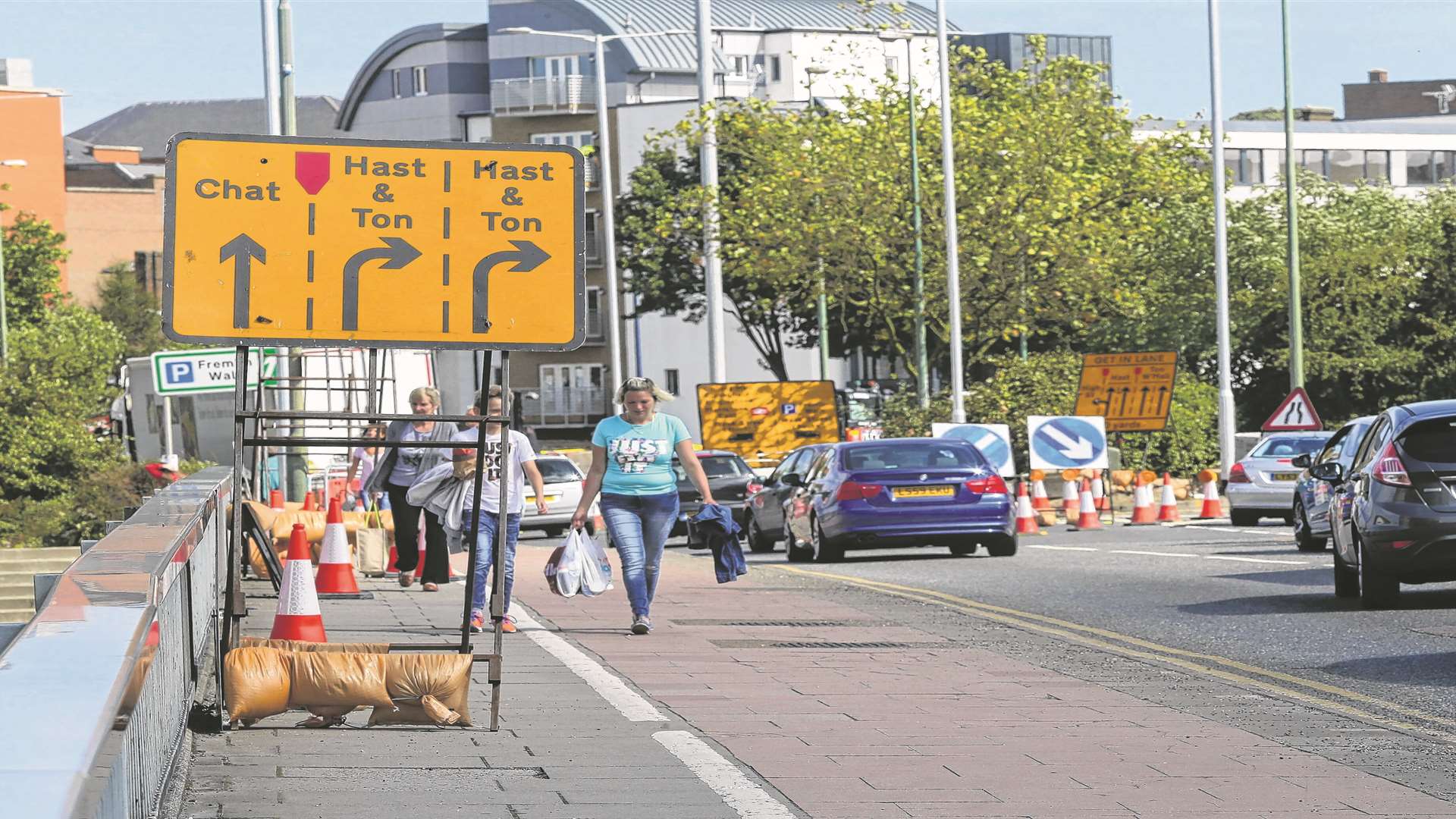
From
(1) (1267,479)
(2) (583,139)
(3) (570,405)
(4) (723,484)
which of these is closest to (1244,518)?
(1) (1267,479)

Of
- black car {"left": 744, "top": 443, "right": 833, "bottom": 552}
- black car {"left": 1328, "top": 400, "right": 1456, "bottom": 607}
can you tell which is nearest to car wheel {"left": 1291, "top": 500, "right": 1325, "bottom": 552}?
black car {"left": 744, "top": 443, "right": 833, "bottom": 552}

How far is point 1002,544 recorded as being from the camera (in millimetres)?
24672

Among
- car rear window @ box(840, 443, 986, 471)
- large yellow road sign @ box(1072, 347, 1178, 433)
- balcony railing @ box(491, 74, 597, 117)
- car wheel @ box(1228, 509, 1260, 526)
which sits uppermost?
balcony railing @ box(491, 74, 597, 117)

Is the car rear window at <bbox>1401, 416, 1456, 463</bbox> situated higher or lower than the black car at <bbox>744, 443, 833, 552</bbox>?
higher

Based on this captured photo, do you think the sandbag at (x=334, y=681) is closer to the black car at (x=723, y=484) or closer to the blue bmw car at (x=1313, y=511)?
the blue bmw car at (x=1313, y=511)

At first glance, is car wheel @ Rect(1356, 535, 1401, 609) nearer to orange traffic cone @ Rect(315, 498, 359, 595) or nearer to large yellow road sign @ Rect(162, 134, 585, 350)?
orange traffic cone @ Rect(315, 498, 359, 595)

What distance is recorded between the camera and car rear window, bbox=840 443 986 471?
24.6m

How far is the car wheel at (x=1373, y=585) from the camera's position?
1583 cm

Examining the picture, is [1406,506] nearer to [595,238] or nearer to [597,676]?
[597,676]

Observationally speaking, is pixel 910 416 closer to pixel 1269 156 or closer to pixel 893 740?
pixel 893 740

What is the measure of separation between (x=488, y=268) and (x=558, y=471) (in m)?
27.3

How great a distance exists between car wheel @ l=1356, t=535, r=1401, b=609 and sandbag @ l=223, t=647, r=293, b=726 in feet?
29.8

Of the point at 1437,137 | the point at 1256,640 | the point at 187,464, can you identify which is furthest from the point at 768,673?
the point at 1437,137

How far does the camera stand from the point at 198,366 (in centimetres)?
2734
